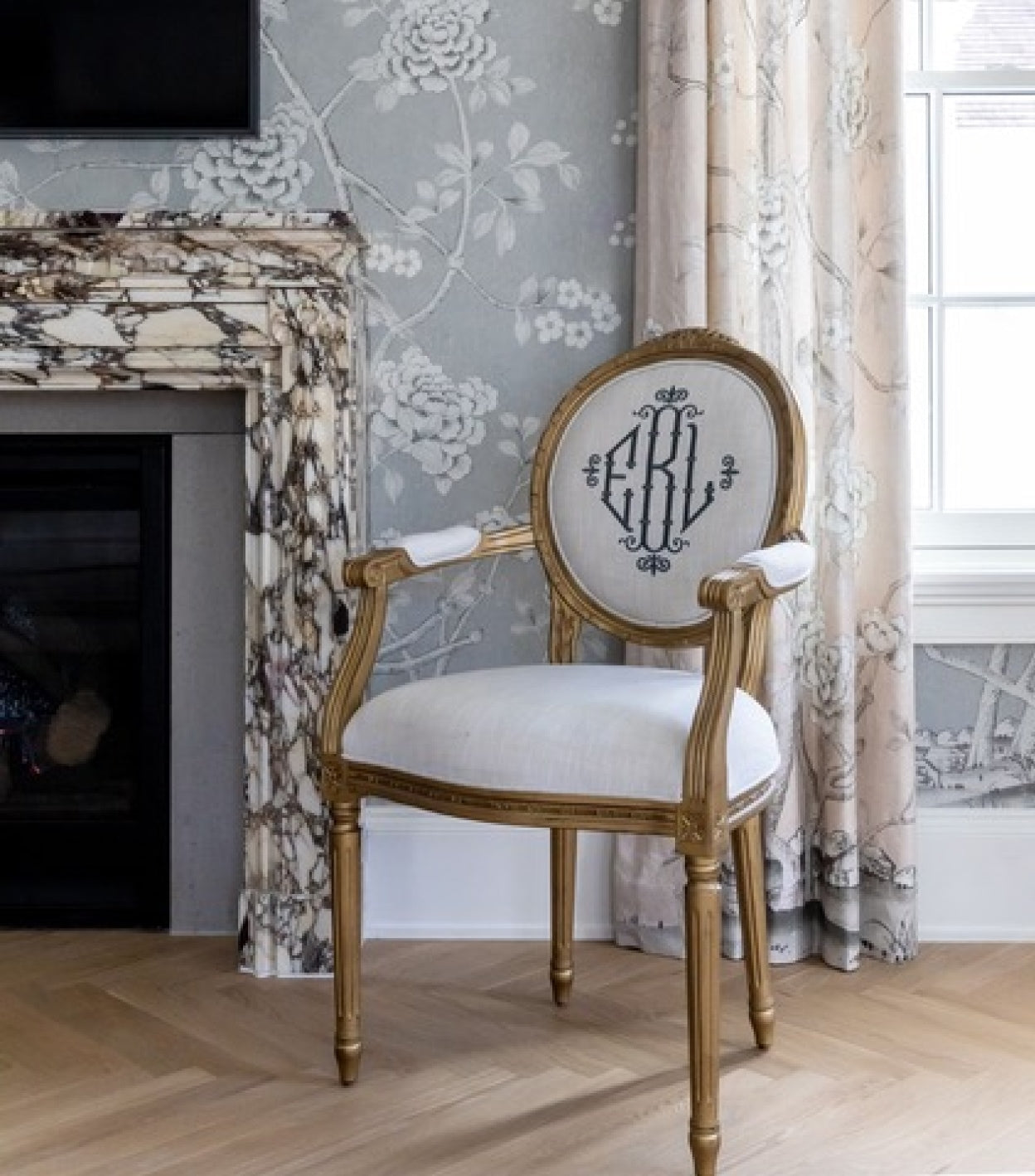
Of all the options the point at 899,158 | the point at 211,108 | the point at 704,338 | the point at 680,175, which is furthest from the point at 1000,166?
the point at 211,108

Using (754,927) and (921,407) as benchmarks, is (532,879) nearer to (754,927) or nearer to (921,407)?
(754,927)

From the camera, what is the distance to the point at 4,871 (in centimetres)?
250

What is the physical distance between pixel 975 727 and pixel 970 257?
0.88m

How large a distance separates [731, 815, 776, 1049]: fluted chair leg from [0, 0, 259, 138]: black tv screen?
1.48m

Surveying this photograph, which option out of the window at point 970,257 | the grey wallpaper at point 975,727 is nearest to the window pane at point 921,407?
the window at point 970,257

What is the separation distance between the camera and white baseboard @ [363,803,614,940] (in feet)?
8.06

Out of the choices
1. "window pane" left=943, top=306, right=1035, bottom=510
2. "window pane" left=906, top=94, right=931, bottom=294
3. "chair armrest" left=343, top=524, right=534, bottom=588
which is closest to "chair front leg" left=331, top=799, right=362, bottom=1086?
"chair armrest" left=343, top=524, right=534, bottom=588

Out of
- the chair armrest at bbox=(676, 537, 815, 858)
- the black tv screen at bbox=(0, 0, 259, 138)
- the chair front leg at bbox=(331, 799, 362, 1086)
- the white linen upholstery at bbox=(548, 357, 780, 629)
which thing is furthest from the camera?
the black tv screen at bbox=(0, 0, 259, 138)

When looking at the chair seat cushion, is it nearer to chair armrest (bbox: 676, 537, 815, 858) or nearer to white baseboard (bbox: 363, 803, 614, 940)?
chair armrest (bbox: 676, 537, 815, 858)

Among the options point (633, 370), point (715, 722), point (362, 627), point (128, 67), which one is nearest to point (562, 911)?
point (362, 627)

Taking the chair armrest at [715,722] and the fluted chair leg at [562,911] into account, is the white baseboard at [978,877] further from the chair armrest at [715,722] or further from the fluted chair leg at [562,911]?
the chair armrest at [715,722]

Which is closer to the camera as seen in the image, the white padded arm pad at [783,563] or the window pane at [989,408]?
the white padded arm pad at [783,563]

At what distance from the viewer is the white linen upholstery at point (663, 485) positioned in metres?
2.04

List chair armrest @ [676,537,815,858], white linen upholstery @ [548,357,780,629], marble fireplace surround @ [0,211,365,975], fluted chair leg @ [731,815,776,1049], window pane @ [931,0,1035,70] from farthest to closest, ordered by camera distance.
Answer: window pane @ [931,0,1035,70]
marble fireplace surround @ [0,211,365,975]
white linen upholstery @ [548,357,780,629]
fluted chair leg @ [731,815,776,1049]
chair armrest @ [676,537,815,858]
